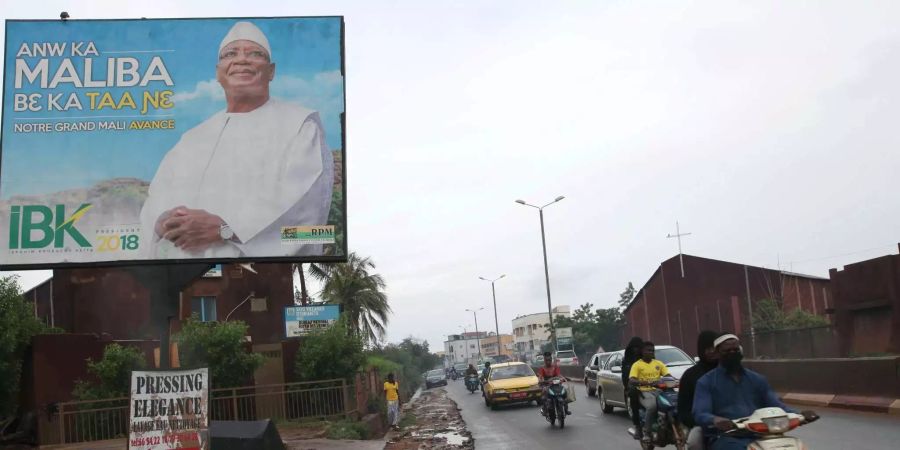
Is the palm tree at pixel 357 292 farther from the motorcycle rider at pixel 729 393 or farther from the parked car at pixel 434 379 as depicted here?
the motorcycle rider at pixel 729 393

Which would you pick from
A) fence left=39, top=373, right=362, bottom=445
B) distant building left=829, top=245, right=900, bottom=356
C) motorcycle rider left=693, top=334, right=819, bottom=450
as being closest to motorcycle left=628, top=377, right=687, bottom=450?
motorcycle rider left=693, top=334, right=819, bottom=450

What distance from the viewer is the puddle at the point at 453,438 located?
643 inches

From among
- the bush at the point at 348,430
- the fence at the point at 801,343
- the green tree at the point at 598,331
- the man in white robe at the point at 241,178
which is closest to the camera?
the man in white robe at the point at 241,178

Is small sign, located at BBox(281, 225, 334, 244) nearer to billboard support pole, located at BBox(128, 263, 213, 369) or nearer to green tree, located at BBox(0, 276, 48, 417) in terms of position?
billboard support pole, located at BBox(128, 263, 213, 369)

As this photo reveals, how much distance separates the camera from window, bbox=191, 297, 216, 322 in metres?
33.8

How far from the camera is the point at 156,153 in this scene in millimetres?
14320

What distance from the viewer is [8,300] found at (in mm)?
17156

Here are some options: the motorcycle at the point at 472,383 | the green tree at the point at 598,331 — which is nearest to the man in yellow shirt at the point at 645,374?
the motorcycle at the point at 472,383

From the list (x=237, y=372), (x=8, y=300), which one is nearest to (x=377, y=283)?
(x=237, y=372)

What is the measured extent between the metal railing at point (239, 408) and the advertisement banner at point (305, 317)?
9.96m

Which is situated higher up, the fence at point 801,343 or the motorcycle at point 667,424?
the fence at point 801,343

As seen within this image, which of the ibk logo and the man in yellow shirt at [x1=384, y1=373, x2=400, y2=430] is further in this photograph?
the man in yellow shirt at [x1=384, y1=373, x2=400, y2=430]

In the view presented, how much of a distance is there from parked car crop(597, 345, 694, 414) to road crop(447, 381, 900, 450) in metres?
0.35

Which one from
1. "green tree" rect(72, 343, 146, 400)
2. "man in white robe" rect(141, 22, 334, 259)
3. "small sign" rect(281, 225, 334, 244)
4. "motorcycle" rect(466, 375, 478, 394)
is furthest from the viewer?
"motorcycle" rect(466, 375, 478, 394)
